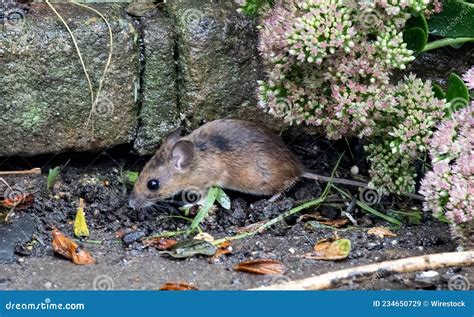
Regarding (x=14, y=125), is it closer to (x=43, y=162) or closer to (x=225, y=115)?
(x=43, y=162)

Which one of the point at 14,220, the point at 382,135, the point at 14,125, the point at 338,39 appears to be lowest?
the point at 14,220

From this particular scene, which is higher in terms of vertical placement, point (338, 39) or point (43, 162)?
point (338, 39)

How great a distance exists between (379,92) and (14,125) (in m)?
2.24

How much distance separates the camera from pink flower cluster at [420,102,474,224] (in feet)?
16.9

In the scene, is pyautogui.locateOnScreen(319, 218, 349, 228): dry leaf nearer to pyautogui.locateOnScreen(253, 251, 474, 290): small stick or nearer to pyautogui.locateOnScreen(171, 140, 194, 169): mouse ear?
pyautogui.locateOnScreen(171, 140, 194, 169): mouse ear

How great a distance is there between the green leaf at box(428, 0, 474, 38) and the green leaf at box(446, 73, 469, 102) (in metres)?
0.38

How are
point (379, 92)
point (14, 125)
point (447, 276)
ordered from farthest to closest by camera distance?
1. point (14, 125)
2. point (379, 92)
3. point (447, 276)

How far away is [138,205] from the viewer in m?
6.13

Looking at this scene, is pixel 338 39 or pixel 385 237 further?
pixel 385 237

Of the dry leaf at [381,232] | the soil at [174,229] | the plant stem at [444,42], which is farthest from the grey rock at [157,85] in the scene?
the plant stem at [444,42]

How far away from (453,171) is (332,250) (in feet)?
2.56

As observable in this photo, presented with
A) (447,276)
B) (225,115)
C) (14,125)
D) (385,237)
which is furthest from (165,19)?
(447,276)

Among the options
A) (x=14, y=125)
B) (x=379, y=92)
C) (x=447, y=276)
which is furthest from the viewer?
(x=14, y=125)

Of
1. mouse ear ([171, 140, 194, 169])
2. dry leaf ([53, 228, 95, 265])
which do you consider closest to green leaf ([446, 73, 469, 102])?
mouse ear ([171, 140, 194, 169])
